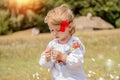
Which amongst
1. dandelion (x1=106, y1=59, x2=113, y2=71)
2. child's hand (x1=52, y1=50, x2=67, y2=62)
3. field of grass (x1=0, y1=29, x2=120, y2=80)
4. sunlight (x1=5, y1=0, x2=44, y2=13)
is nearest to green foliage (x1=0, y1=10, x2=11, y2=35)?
sunlight (x1=5, y1=0, x2=44, y2=13)

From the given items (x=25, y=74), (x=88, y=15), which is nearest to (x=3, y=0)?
(x=88, y=15)

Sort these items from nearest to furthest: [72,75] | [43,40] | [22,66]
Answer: [72,75], [22,66], [43,40]

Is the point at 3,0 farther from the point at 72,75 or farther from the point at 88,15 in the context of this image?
the point at 72,75

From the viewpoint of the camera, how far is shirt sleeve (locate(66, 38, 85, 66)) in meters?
4.72

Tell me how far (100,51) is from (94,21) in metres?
5.56

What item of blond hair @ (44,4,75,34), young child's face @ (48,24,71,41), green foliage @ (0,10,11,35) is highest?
blond hair @ (44,4,75,34)

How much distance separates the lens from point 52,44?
16.4 ft

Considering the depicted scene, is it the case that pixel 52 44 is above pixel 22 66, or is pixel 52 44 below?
above

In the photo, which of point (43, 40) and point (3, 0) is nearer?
point (43, 40)

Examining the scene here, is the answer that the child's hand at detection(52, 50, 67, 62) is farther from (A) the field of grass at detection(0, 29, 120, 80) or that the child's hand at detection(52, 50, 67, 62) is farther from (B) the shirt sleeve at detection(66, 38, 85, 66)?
(A) the field of grass at detection(0, 29, 120, 80)

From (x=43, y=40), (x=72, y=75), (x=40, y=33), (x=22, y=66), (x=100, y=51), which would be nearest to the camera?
(x=72, y=75)

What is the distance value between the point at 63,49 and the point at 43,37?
10.5 metres

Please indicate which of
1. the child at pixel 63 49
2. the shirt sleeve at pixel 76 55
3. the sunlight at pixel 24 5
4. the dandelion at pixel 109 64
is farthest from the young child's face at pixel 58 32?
the sunlight at pixel 24 5

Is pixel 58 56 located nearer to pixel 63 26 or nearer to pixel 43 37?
pixel 63 26
